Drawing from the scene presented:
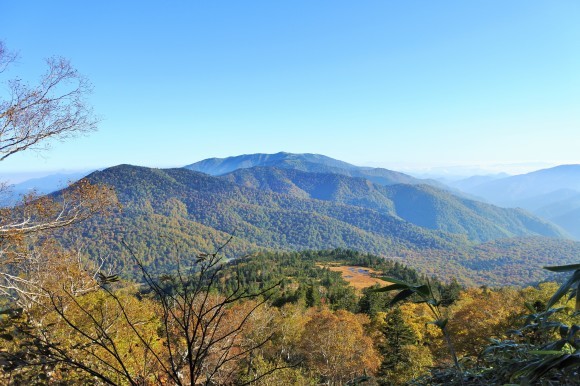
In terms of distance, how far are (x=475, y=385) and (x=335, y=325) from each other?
20.1 meters

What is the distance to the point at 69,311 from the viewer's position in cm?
1370

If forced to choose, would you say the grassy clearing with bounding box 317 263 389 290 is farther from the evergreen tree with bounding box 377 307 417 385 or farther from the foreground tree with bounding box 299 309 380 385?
the foreground tree with bounding box 299 309 380 385

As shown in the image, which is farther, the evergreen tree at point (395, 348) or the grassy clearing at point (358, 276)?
the grassy clearing at point (358, 276)

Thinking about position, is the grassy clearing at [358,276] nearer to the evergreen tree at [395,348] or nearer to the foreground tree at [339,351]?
the evergreen tree at [395,348]

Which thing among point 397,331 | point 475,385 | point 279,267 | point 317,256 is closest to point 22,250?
point 475,385

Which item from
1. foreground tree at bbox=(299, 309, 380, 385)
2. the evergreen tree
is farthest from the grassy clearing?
foreground tree at bbox=(299, 309, 380, 385)

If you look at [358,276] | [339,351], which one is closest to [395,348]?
[339,351]

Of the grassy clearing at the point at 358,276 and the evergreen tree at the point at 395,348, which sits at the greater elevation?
the evergreen tree at the point at 395,348

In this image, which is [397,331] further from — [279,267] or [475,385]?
[279,267]

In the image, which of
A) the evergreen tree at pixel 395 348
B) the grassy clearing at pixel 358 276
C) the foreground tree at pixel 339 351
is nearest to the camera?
the evergreen tree at pixel 395 348

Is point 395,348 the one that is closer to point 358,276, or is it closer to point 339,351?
point 339,351

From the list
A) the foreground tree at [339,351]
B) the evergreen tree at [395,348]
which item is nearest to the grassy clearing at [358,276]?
the evergreen tree at [395,348]

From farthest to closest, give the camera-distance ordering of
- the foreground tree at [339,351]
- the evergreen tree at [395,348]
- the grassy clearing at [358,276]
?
the grassy clearing at [358,276] → the foreground tree at [339,351] → the evergreen tree at [395,348]

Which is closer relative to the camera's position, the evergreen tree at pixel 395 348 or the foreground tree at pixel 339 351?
the evergreen tree at pixel 395 348
